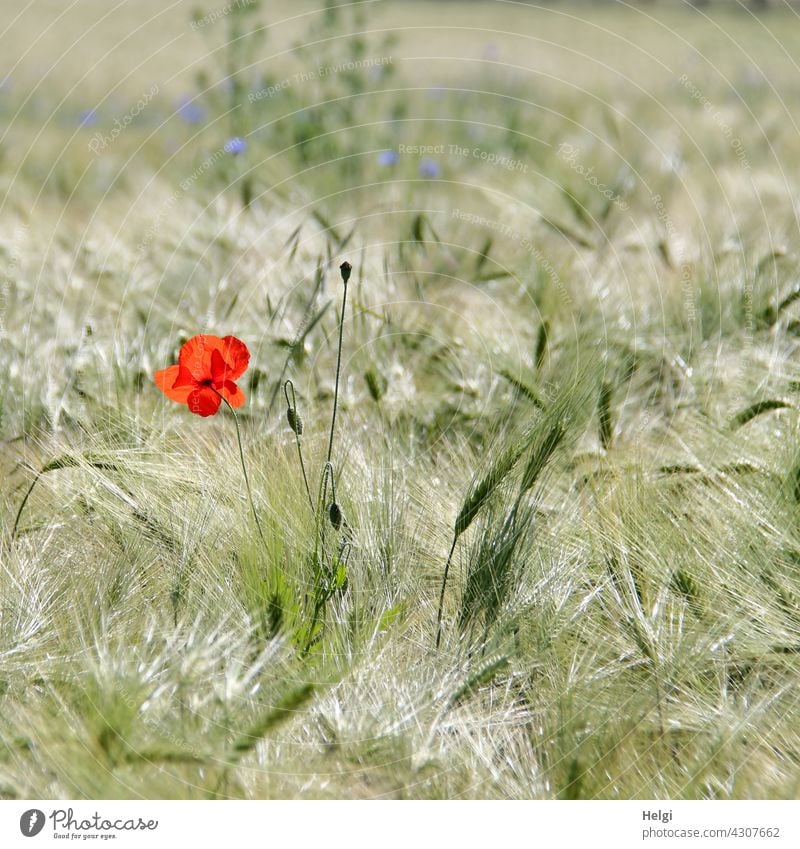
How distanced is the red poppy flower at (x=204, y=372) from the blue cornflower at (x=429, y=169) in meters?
1.22

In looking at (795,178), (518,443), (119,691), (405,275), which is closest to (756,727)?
(518,443)

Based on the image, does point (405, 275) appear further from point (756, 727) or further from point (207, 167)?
point (756, 727)

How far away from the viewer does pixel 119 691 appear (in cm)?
101

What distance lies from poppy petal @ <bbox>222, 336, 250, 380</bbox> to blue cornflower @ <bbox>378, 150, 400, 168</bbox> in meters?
1.07

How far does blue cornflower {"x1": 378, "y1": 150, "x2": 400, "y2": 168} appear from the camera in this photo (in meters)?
2.20

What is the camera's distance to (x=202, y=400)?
123cm

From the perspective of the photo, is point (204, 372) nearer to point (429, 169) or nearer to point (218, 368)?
point (218, 368)

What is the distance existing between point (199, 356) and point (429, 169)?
1.25 meters
